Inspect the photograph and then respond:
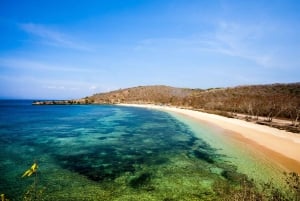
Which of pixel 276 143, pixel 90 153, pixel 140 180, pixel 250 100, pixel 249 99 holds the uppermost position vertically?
pixel 249 99

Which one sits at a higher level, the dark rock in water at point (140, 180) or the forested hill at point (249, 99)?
the forested hill at point (249, 99)

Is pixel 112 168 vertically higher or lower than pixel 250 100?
lower

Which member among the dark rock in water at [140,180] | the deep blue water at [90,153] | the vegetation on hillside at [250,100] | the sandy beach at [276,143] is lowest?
the dark rock in water at [140,180]

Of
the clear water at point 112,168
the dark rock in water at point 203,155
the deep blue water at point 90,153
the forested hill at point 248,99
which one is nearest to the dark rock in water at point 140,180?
the clear water at point 112,168

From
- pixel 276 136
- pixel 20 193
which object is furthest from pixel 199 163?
pixel 276 136

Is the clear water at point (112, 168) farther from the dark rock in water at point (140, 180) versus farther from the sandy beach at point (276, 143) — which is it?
the sandy beach at point (276, 143)

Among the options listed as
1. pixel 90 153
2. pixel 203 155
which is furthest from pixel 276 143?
pixel 90 153

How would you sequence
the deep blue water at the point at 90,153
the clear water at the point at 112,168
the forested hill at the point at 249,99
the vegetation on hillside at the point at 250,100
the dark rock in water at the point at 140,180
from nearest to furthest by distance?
the clear water at the point at 112,168, the dark rock in water at the point at 140,180, the deep blue water at the point at 90,153, the vegetation on hillside at the point at 250,100, the forested hill at the point at 249,99

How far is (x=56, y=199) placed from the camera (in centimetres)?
1086

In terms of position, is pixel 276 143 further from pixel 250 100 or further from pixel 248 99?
pixel 248 99

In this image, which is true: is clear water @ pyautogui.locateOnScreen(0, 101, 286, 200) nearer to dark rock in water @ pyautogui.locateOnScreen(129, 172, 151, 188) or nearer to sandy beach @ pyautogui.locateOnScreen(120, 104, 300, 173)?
dark rock in water @ pyautogui.locateOnScreen(129, 172, 151, 188)

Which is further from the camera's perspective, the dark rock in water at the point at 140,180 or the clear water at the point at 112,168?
the dark rock in water at the point at 140,180

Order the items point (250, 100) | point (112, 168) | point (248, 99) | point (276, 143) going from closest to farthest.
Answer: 1. point (112, 168)
2. point (276, 143)
3. point (250, 100)
4. point (248, 99)

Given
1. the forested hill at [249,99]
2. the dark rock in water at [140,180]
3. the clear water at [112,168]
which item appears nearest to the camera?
the clear water at [112,168]
